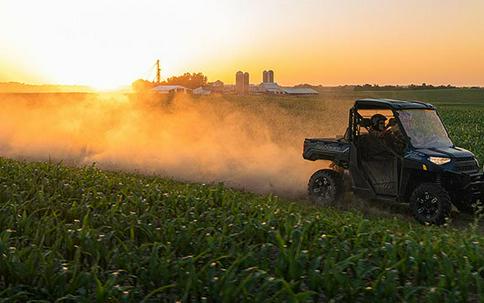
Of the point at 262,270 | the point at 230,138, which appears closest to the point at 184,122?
the point at 230,138

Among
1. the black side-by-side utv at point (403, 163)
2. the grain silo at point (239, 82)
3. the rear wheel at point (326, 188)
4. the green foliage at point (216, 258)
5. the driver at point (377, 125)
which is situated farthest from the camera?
the grain silo at point (239, 82)

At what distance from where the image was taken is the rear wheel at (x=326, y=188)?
36.4ft

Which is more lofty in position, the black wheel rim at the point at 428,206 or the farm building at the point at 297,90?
the farm building at the point at 297,90

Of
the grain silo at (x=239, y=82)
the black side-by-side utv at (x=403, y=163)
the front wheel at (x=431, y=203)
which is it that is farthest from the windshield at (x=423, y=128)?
the grain silo at (x=239, y=82)

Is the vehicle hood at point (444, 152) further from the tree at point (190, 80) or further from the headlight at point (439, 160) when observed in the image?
the tree at point (190, 80)

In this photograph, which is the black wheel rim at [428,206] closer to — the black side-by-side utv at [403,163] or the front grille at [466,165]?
the black side-by-side utv at [403,163]

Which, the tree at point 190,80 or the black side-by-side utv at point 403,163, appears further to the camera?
the tree at point 190,80

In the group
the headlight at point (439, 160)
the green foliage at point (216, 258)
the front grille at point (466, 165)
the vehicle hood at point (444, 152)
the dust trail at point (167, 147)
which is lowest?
the dust trail at point (167, 147)

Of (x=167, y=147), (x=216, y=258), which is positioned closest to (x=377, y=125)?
(x=216, y=258)

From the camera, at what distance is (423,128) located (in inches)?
403

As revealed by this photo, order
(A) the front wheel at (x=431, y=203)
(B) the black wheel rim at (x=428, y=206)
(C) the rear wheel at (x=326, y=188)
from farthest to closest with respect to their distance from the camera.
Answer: (C) the rear wheel at (x=326, y=188) < (B) the black wheel rim at (x=428, y=206) < (A) the front wheel at (x=431, y=203)

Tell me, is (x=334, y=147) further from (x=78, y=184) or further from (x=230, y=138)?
(x=230, y=138)

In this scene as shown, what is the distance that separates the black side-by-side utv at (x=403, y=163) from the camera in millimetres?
9516

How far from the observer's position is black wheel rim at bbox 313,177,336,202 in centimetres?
1114
